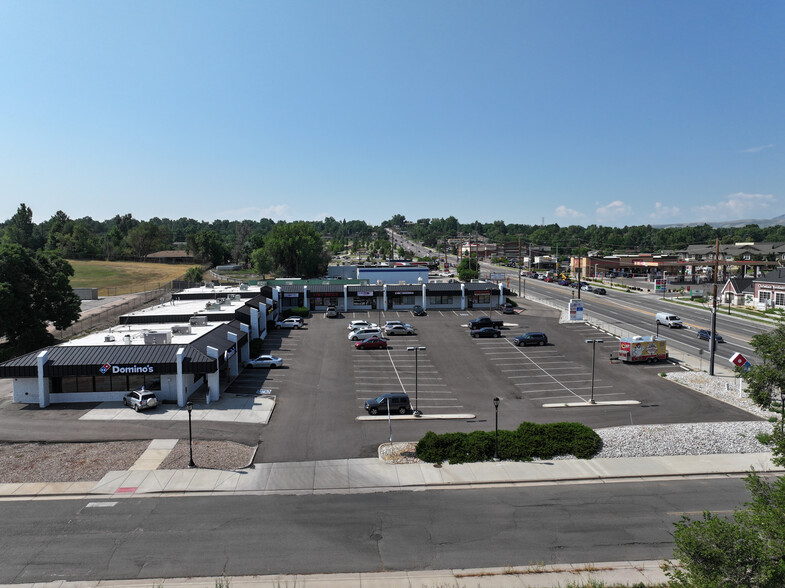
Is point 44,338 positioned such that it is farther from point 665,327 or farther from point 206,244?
point 206,244

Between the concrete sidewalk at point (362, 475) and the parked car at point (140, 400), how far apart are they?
25.8 ft

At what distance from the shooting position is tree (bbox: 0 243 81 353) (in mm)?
52438

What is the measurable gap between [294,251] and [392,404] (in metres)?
102

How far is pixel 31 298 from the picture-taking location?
187 ft

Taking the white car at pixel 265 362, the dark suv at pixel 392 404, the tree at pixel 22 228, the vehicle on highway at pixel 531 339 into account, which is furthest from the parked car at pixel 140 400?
the tree at pixel 22 228

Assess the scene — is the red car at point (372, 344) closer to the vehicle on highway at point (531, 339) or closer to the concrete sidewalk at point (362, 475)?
the vehicle on highway at point (531, 339)

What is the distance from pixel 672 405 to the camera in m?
38.0

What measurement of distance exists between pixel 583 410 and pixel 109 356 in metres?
35.3

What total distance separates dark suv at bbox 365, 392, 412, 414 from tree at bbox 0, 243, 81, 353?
134 feet

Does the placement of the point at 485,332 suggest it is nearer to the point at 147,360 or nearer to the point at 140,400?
the point at 147,360

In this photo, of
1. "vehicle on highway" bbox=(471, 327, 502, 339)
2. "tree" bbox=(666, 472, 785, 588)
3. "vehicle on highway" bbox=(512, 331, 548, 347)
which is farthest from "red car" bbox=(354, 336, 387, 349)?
"tree" bbox=(666, 472, 785, 588)

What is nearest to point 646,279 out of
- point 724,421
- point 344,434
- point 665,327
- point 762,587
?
point 665,327

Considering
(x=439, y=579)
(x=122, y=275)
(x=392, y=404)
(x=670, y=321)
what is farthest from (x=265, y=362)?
(x=122, y=275)

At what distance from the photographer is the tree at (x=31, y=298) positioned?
52438mm
